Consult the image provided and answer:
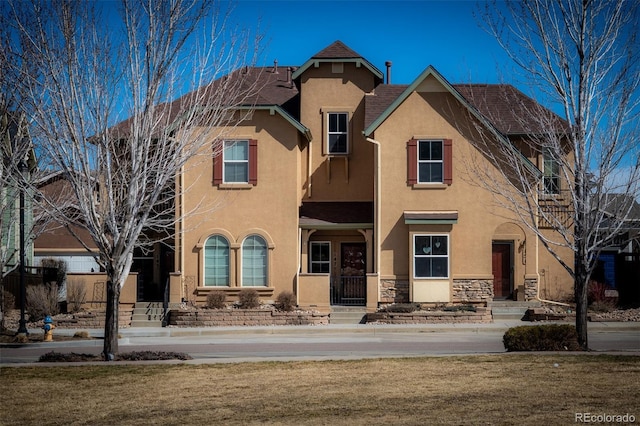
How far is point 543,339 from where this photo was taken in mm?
19078

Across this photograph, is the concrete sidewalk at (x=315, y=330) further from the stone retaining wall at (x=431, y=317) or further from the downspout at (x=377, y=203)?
the downspout at (x=377, y=203)

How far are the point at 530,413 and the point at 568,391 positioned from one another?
6.07 ft

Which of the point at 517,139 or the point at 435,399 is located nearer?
the point at 435,399

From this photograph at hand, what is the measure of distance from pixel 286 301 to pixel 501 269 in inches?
349

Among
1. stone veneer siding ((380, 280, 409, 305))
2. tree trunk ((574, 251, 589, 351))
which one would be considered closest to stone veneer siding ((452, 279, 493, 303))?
stone veneer siding ((380, 280, 409, 305))

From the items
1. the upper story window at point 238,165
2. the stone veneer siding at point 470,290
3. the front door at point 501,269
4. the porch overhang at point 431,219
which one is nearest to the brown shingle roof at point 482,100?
the porch overhang at point 431,219

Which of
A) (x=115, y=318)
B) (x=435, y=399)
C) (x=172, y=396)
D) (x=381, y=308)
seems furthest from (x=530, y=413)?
(x=381, y=308)

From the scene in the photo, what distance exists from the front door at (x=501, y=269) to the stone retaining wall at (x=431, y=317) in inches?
165

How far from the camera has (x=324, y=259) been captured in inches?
1384

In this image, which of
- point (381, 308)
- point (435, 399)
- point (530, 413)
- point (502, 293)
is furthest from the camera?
point (502, 293)

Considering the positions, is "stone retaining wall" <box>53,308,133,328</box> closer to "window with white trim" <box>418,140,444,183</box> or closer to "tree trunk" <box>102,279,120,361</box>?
"tree trunk" <box>102,279,120,361</box>

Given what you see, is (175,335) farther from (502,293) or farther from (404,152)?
(502,293)

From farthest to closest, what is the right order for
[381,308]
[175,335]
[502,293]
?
[502,293] → [381,308] → [175,335]

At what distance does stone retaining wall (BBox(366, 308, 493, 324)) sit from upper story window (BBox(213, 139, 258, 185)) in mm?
7363
